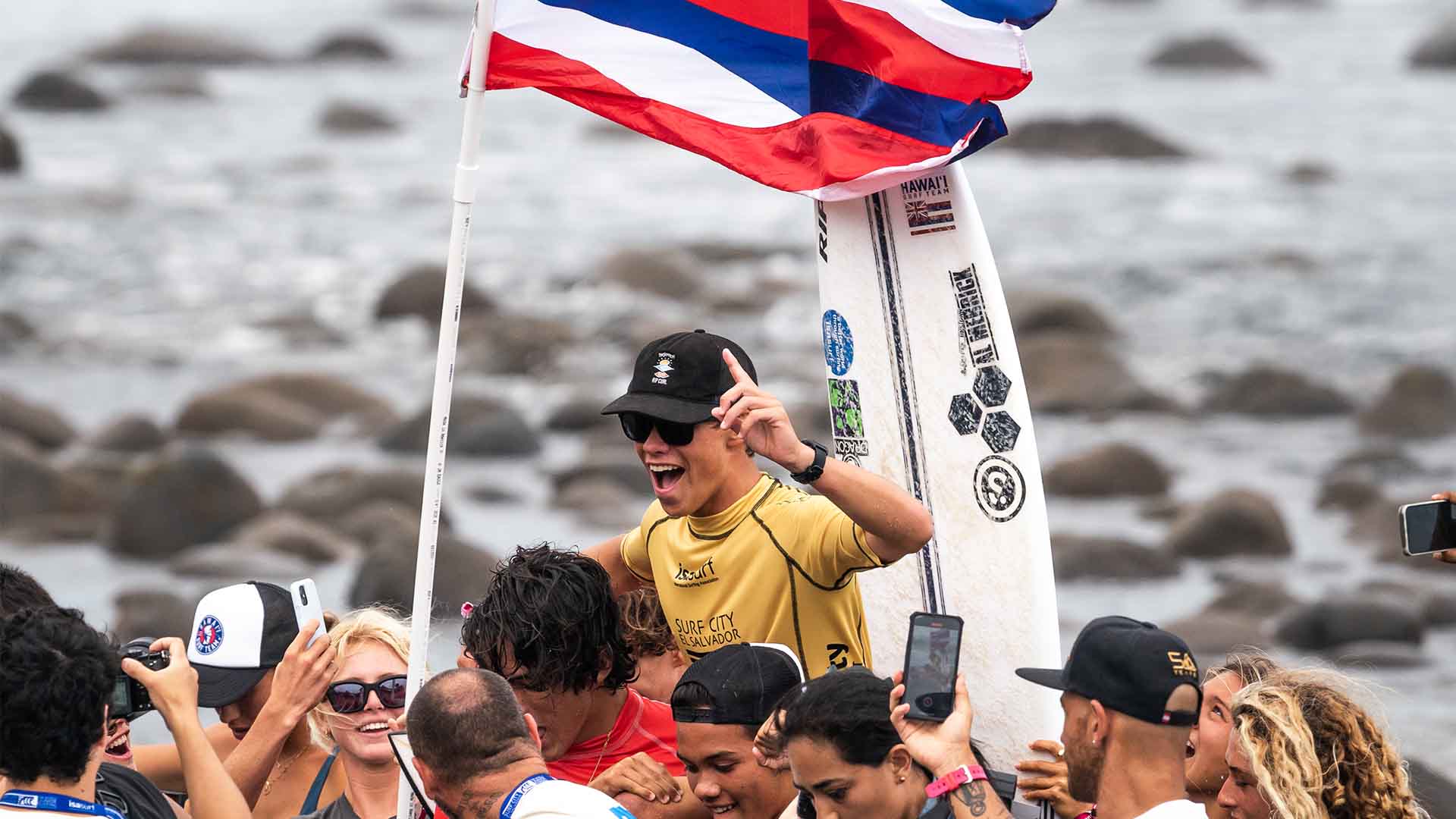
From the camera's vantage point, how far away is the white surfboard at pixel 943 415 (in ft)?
23.4

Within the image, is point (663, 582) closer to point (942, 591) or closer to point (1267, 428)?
point (942, 591)

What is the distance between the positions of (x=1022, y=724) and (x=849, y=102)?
2106mm

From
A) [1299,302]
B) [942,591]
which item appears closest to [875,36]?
[942,591]

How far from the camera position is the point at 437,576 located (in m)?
24.2

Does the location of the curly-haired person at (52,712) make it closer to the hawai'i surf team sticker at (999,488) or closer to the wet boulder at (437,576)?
the hawai'i surf team sticker at (999,488)

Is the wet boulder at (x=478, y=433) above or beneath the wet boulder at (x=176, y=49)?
beneath

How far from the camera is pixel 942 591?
721 cm

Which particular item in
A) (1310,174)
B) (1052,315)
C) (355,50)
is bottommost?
(1052,315)

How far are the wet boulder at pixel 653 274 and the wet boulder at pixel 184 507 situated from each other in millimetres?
18017

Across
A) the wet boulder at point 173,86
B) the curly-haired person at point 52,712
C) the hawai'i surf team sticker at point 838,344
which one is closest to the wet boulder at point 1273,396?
the wet boulder at point 173,86

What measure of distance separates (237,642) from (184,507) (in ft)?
98.3

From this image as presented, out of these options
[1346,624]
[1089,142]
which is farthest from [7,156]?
[1346,624]

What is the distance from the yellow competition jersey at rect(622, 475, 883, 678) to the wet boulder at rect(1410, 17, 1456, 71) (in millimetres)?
66968

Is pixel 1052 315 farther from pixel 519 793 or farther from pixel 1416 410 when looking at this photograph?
pixel 519 793
